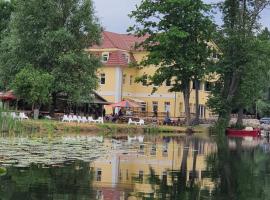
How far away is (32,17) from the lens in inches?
2057

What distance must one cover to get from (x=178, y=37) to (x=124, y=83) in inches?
875

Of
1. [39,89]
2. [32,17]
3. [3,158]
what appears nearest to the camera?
[3,158]

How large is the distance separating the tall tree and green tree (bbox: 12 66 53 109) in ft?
72.8

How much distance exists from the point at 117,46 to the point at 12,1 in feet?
50.2

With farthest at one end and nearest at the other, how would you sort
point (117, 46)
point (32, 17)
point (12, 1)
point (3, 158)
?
point (117, 46)
point (12, 1)
point (32, 17)
point (3, 158)

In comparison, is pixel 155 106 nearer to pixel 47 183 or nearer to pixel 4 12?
pixel 4 12

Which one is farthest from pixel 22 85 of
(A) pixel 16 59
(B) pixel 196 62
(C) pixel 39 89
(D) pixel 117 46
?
(D) pixel 117 46

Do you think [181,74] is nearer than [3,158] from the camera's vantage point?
No

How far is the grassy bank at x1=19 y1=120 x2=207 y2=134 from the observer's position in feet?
135

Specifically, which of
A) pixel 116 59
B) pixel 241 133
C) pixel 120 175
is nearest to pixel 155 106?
pixel 116 59

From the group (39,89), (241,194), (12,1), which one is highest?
(12,1)

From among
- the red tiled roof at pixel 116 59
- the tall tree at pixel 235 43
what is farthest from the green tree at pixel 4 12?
the tall tree at pixel 235 43

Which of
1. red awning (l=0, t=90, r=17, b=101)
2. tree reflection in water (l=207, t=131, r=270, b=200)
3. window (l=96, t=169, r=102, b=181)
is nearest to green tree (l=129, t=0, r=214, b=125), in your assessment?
red awning (l=0, t=90, r=17, b=101)

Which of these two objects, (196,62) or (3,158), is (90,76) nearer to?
(196,62)
